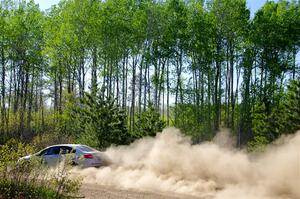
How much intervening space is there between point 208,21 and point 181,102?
10443 millimetres

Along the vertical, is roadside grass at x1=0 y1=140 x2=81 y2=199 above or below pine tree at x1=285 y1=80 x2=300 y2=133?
below

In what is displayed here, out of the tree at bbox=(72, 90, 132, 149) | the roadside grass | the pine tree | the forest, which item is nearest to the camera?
the roadside grass

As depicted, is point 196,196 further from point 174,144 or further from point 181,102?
point 181,102

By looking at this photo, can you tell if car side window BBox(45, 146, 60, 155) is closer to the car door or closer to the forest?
the car door

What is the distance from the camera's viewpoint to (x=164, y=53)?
47781mm

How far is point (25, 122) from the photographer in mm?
53969

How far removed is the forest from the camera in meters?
46.0

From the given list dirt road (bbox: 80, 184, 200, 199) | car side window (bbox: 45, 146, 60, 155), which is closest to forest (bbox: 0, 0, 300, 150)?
Answer: car side window (bbox: 45, 146, 60, 155)

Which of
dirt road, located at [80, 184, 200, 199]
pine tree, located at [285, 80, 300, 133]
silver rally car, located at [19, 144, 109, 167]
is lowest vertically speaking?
dirt road, located at [80, 184, 200, 199]

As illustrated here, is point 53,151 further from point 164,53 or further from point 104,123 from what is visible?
point 164,53

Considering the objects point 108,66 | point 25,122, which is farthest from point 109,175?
point 25,122

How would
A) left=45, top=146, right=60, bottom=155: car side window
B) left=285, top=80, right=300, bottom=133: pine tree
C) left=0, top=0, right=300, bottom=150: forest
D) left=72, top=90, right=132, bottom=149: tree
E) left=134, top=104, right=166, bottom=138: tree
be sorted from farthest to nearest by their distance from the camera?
1. left=0, top=0, right=300, bottom=150: forest
2. left=285, top=80, right=300, bottom=133: pine tree
3. left=134, top=104, right=166, bottom=138: tree
4. left=72, top=90, right=132, bottom=149: tree
5. left=45, top=146, right=60, bottom=155: car side window

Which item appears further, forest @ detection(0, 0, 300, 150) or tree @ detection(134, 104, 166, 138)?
forest @ detection(0, 0, 300, 150)

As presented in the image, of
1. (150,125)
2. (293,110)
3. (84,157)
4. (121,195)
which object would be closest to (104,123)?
(150,125)
